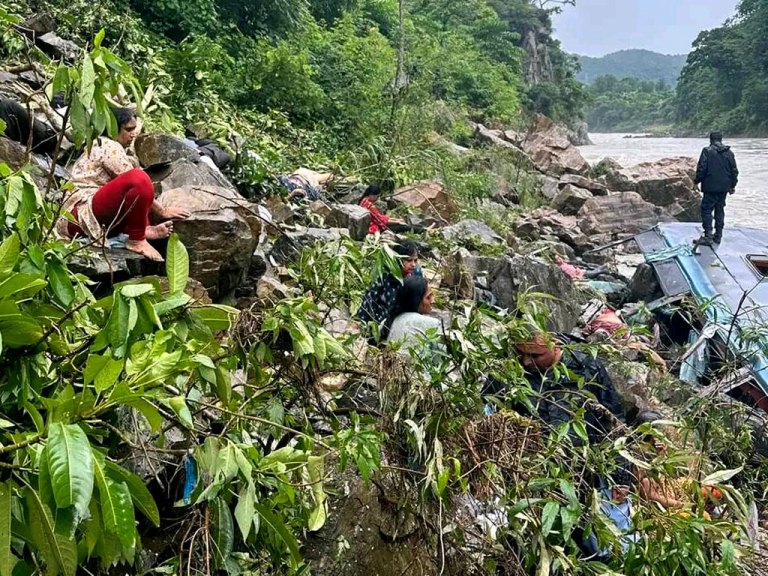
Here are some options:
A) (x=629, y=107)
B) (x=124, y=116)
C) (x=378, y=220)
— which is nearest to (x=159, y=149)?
(x=124, y=116)

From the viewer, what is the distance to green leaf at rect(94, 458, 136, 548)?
3.11 feet

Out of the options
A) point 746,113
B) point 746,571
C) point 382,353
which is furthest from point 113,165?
point 746,113

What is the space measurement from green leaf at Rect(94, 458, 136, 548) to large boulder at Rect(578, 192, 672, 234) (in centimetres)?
1248

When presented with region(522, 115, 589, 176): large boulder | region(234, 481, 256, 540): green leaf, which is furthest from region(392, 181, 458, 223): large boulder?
region(522, 115, 589, 176): large boulder

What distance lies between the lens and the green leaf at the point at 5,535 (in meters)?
0.94

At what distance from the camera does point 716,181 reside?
834 cm

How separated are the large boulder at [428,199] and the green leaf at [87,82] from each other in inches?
264

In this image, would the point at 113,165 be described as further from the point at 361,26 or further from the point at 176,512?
the point at 361,26

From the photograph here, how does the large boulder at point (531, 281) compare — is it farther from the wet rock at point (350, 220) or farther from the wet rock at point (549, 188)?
the wet rock at point (549, 188)

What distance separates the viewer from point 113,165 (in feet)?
11.8

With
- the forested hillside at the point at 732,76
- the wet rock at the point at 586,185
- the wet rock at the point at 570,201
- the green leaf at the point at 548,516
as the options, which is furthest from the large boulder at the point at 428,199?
the forested hillside at the point at 732,76

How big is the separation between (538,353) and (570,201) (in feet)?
40.8

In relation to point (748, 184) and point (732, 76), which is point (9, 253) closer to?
point (748, 184)

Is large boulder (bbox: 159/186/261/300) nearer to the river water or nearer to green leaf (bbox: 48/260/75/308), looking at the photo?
green leaf (bbox: 48/260/75/308)
